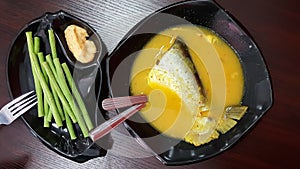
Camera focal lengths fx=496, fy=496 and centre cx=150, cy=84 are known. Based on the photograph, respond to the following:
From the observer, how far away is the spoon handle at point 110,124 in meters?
1.26

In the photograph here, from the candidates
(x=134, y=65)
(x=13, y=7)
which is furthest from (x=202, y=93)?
(x=13, y=7)

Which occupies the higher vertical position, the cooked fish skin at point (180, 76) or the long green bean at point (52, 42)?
the long green bean at point (52, 42)

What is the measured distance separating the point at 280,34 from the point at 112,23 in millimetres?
469

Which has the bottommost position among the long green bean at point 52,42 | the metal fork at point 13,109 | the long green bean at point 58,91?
the metal fork at point 13,109

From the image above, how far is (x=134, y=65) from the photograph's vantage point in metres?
1.34

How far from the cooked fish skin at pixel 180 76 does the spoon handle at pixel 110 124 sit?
0.11 metres

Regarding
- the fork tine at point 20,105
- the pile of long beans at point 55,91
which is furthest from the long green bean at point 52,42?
the fork tine at point 20,105

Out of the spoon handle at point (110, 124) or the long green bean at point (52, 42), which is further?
the long green bean at point (52, 42)

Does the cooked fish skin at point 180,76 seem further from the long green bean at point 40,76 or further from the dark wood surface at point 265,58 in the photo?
the long green bean at point 40,76

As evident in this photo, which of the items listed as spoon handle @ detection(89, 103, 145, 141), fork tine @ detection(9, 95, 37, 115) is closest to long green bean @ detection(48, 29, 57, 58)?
fork tine @ detection(9, 95, 37, 115)

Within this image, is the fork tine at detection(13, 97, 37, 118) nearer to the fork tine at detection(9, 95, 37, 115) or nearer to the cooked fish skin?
the fork tine at detection(9, 95, 37, 115)

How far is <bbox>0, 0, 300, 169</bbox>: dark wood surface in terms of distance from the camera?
1341mm

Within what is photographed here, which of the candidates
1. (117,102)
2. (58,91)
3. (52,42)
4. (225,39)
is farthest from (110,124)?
(225,39)

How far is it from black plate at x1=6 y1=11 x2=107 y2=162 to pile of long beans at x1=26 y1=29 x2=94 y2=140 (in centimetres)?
2
